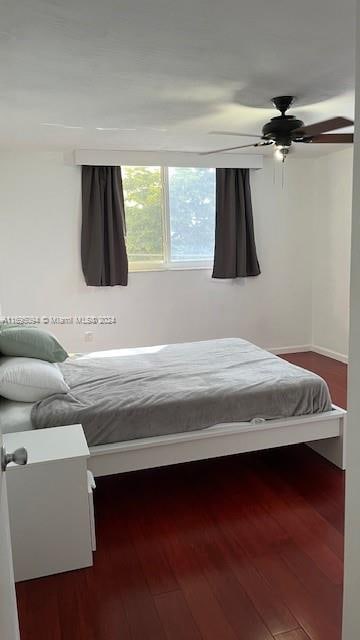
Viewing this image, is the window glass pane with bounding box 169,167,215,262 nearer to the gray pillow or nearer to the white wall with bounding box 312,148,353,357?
the white wall with bounding box 312,148,353,357

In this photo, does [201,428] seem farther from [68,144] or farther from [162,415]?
[68,144]

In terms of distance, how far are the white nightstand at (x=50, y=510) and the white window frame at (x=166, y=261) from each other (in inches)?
134

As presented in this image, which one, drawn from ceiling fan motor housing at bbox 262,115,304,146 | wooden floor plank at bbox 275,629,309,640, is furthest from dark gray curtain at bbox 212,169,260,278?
wooden floor plank at bbox 275,629,309,640

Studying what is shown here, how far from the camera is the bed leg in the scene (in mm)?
2850

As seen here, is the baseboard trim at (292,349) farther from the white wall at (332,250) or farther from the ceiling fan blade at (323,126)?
the ceiling fan blade at (323,126)

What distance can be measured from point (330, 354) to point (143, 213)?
276 centimetres

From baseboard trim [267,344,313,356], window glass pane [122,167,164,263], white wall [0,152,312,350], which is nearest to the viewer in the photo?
white wall [0,152,312,350]

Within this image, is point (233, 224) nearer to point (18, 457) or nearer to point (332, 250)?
point (332, 250)

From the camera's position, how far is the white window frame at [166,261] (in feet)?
17.2

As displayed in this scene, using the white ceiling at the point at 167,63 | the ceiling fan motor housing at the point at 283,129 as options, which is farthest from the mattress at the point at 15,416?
the ceiling fan motor housing at the point at 283,129

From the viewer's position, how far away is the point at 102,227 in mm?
4949

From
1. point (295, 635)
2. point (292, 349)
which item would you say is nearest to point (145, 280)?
point (292, 349)

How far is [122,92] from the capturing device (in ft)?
9.56

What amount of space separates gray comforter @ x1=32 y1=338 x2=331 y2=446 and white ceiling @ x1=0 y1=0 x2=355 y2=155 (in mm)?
1741
